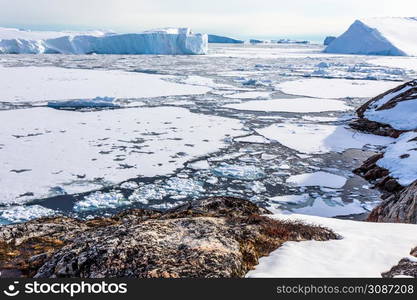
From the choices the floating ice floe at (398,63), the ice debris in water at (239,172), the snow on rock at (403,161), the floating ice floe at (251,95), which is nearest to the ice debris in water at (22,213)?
the ice debris in water at (239,172)

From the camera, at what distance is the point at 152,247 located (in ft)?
12.0

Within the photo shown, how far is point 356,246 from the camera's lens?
423 cm

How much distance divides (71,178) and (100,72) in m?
28.6

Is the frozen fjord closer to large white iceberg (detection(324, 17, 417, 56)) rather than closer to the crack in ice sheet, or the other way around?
the crack in ice sheet

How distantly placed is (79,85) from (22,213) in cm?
2163

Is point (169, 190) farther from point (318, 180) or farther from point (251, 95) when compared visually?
point (251, 95)

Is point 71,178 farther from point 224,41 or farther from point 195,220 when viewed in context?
point 224,41

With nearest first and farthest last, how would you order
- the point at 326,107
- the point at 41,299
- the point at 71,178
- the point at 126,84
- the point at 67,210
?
1. the point at 41,299
2. the point at 67,210
3. the point at 71,178
4. the point at 326,107
5. the point at 126,84

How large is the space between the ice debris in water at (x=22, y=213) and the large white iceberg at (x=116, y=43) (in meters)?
54.0

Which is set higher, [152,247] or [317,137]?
[152,247]

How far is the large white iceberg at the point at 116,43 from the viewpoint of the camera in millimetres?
58906

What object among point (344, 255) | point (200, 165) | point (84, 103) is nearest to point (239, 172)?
point (200, 165)

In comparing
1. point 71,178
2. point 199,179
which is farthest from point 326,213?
point 71,178

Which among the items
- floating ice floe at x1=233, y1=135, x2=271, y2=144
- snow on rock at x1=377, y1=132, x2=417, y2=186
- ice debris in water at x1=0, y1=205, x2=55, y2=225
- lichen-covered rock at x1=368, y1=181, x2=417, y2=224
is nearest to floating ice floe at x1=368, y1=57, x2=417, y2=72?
snow on rock at x1=377, y1=132, x2=417, y2=186
